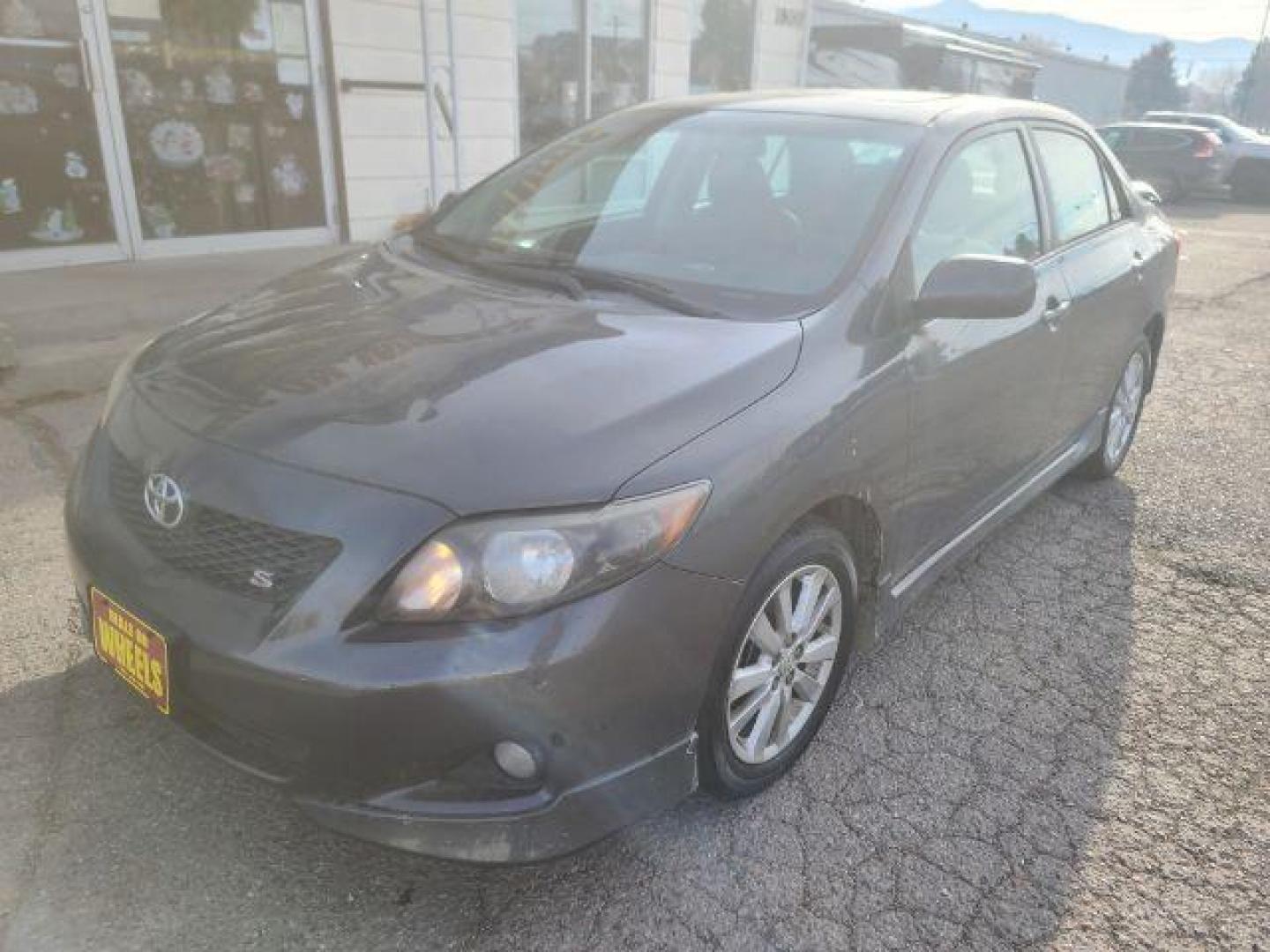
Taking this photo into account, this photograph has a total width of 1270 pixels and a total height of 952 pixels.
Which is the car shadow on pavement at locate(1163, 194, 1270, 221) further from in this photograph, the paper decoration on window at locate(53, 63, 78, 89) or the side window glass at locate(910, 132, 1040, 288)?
the paper decoration on window at locate(53, 63, 78, 89)

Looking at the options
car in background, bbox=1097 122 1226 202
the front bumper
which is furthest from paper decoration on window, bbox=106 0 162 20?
car in background, bbox=1097 122 1226 202

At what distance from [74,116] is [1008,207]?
6170 mm

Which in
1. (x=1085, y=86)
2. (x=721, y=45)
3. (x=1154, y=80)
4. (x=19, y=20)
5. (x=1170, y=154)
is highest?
(x=19, y=20)

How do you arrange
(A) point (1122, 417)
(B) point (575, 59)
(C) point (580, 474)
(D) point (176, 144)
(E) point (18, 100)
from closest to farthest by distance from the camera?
1. (C) point (580, 474)
2. (A) point (1122, 417)
3. (E) point (18, 100)
4. (D) point (176, 144)
5. (B) point (575, 59)

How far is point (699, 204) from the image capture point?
10.1ft

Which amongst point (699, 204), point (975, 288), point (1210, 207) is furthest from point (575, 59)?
point (1210, 207)

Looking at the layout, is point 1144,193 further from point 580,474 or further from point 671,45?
point 671,45

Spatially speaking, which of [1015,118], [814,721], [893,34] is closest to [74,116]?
[1015,118]

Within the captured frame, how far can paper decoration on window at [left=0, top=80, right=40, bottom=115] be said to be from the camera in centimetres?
636

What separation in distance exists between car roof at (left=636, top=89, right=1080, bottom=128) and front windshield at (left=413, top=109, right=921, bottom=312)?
0.06 metres

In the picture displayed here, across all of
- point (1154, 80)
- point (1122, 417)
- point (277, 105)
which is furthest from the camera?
point (1154, 80)

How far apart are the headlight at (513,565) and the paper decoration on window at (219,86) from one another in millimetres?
6745

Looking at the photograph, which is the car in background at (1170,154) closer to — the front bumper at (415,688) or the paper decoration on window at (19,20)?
the paper decoration on window at (19,20)

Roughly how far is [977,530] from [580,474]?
1.80m
